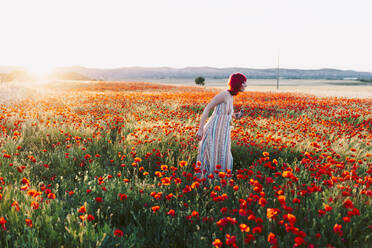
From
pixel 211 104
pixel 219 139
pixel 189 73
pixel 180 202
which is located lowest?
pixel 180 202

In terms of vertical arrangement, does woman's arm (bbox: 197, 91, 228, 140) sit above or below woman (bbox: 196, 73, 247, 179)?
above

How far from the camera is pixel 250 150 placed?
5059 millimetres

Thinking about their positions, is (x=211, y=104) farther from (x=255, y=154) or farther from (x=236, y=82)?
(x=255, y=154)

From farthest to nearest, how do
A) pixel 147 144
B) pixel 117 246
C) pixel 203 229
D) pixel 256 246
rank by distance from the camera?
pixel 147 144, pixel 203 229, pixel 117 246, pixel 256 246

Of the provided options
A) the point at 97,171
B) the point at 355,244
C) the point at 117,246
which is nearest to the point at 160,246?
the point at 117,246

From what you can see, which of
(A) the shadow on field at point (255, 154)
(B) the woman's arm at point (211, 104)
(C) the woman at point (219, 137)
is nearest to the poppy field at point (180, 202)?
(A) the shadow on field at point (255, 154)

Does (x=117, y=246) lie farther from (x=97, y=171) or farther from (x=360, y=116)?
(x=360, y=116)

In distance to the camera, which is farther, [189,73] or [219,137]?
[189,73]

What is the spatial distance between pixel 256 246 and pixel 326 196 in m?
1.22

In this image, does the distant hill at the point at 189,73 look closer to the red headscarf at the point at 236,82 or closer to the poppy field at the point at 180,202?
the poppy field at the point at 180,202

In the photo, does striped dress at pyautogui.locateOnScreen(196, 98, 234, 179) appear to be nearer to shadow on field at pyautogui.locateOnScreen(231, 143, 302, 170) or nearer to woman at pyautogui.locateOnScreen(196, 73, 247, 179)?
woman at pyautogui.locateOnScreen(196, 73, 247, 179)

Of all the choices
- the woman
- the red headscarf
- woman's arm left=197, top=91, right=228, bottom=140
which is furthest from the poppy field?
the red headscarf

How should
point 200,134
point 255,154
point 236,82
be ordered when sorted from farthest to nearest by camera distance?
point 255,154
point 200,134
point 236,82

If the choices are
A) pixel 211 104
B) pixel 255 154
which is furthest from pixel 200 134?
pixel 255 154
